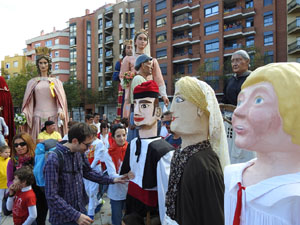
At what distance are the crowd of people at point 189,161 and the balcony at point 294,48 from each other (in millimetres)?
22325

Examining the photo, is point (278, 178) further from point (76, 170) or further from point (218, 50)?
point (218, 50)

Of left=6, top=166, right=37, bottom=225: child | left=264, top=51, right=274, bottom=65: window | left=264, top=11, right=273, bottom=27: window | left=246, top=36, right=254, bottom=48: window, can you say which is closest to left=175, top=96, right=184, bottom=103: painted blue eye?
left=6, top=166, right=37, bottom=225: child

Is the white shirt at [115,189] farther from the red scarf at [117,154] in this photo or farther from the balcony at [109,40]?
the balcony at [109,40]

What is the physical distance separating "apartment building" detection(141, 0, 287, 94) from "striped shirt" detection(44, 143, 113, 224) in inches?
949

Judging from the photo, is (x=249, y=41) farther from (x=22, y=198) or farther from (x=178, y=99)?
(x=22, y=198)

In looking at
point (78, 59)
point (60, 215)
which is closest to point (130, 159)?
point (60, 215)

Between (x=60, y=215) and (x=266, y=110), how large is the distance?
2.02 metres

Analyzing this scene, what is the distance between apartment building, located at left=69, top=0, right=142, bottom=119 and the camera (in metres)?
34.5

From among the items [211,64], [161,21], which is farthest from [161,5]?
[211,64]

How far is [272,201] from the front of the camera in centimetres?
114

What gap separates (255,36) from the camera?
2541 cm

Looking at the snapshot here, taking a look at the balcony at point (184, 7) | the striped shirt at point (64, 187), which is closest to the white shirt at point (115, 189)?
the striped shirt at point (64, 187)

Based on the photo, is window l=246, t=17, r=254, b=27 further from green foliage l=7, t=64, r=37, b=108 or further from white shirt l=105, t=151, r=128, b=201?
white shirt l=105, t=151, r=128, b=201

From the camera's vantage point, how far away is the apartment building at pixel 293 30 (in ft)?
73.9
